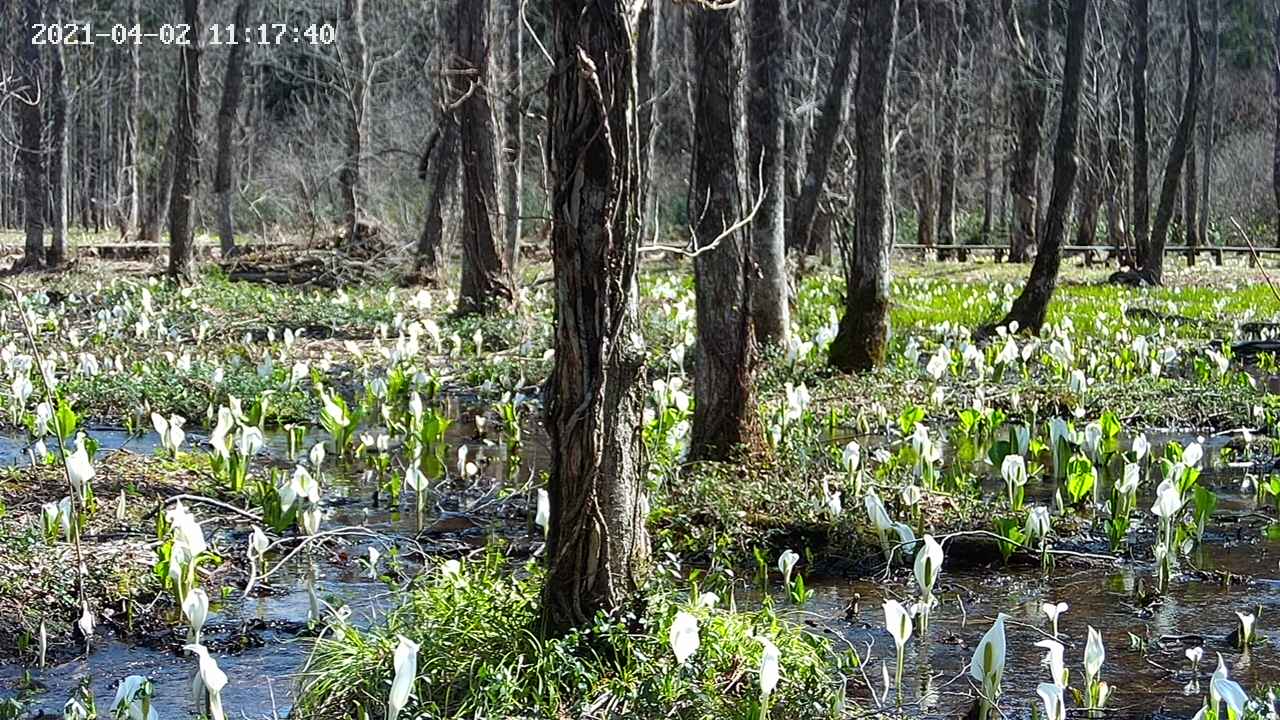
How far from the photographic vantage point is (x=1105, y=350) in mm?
11977

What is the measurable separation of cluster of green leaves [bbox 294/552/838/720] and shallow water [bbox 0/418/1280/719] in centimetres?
23

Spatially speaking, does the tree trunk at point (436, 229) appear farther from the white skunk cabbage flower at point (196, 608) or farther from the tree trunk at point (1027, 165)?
the white skunk cabbage flower at point (196, 608)

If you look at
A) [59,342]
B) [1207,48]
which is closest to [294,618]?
[59,342]

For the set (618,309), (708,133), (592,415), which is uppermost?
(708,133)

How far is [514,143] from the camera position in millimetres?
21297

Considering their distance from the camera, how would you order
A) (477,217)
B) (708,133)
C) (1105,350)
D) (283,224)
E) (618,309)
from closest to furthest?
(618,309) → (708,133) → (1105,350) → (477,217) → (283,224)

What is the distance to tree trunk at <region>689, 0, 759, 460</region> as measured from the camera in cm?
684

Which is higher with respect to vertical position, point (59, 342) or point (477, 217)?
point (477, 217)

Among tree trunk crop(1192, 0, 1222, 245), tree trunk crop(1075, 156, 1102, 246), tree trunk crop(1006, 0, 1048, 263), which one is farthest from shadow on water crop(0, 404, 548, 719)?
tree trunk crop(1192, 0, 1222, 245)

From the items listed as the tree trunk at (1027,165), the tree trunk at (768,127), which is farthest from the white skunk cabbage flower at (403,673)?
the tree trunk at (1027,165)

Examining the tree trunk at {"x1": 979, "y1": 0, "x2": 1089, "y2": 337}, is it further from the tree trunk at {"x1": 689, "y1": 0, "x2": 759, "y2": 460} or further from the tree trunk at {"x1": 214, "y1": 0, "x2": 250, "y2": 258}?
the tree trunk at {"x1": 214, "y1": 0, "x2": 250, "y2": 258}

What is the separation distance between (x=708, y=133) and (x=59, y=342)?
26.7 ft

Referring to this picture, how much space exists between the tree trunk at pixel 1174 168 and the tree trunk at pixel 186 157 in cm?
1358

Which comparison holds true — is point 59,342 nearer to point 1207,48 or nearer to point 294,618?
point 294,618
